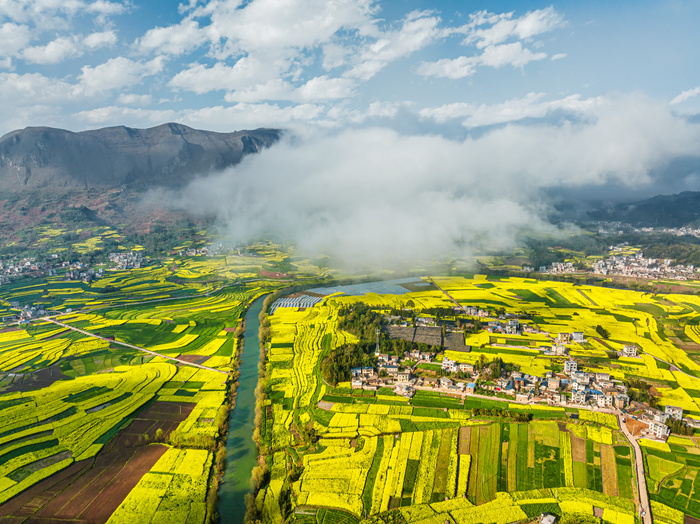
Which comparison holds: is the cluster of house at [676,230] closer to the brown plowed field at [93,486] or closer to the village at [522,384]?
the village at [522,384]

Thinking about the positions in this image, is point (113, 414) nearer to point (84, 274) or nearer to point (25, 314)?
point (25, 314)

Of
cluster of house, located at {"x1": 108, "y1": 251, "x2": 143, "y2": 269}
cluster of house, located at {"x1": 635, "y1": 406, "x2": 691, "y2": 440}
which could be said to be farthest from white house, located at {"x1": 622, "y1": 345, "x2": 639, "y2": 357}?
cluster of house, located at {"x1": 108, "y1": 251, "x2": 143, "y2": 269}

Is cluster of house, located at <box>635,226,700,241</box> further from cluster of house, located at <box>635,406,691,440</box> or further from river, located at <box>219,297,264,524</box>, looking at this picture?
river, located at <box>219,297,264,524</box>

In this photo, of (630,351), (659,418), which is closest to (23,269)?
(630,351)

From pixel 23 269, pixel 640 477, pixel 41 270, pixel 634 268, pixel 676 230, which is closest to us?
pixel 640 477

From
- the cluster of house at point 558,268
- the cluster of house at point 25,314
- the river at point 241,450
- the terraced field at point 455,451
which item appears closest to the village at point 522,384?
the terraced field at point 455,451

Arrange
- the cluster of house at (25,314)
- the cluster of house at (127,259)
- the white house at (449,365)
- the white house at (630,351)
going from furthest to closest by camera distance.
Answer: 1. the cluster of house at (127,259)
2. the cluster of house at (25,314)
3. the white house at (630,351)
4. the white house at (449,365)
